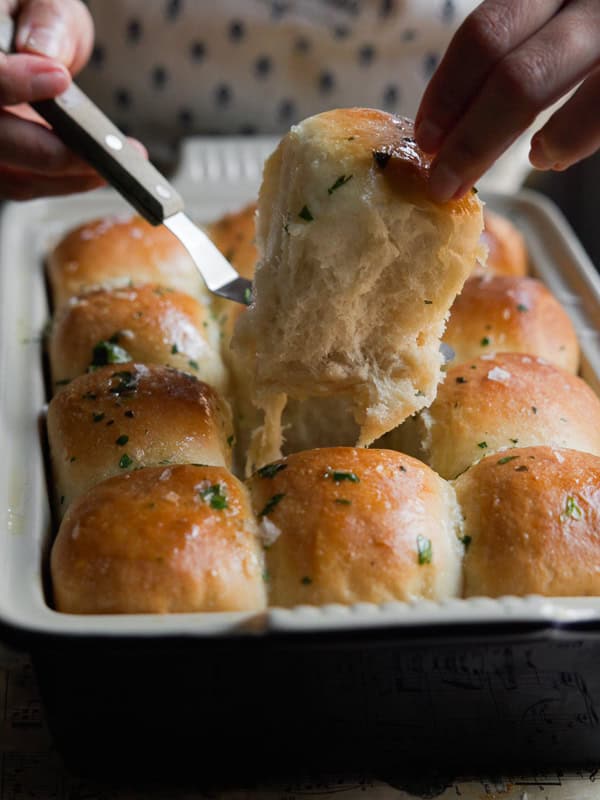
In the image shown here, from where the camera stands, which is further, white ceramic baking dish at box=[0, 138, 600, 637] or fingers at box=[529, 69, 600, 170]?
fingers at box=[529, 69, 600, 170]

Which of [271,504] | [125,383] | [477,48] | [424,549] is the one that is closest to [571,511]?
[424,549]

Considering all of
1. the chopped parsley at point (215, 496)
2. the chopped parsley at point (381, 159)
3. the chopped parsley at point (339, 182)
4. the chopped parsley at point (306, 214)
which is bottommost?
the chopped parsley at point (215, 496)

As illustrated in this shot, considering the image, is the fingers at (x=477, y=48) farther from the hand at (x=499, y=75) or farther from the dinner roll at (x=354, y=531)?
the dinner roll at (x=354, y=531)

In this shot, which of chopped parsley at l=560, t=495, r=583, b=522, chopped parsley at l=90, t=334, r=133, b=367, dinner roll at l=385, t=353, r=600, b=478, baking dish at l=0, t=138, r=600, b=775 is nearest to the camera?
baking dish at l=0, t=138, r=600, b=775

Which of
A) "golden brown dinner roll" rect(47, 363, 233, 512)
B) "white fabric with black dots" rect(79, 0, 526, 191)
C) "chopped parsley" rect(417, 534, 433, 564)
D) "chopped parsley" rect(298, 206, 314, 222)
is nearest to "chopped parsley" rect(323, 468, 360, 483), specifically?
"chopped parsley" rect(417, 534, 433, 564)

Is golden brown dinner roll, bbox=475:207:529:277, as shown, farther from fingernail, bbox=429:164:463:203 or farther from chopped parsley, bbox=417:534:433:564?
chopped parsley, bbox=417:534:433:564

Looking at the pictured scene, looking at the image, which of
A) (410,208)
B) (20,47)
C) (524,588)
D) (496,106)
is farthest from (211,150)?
(524,588)

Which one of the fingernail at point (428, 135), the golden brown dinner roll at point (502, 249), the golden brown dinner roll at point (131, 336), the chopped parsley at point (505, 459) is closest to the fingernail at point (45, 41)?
the golden brown dinner roll at point (131, 336)
